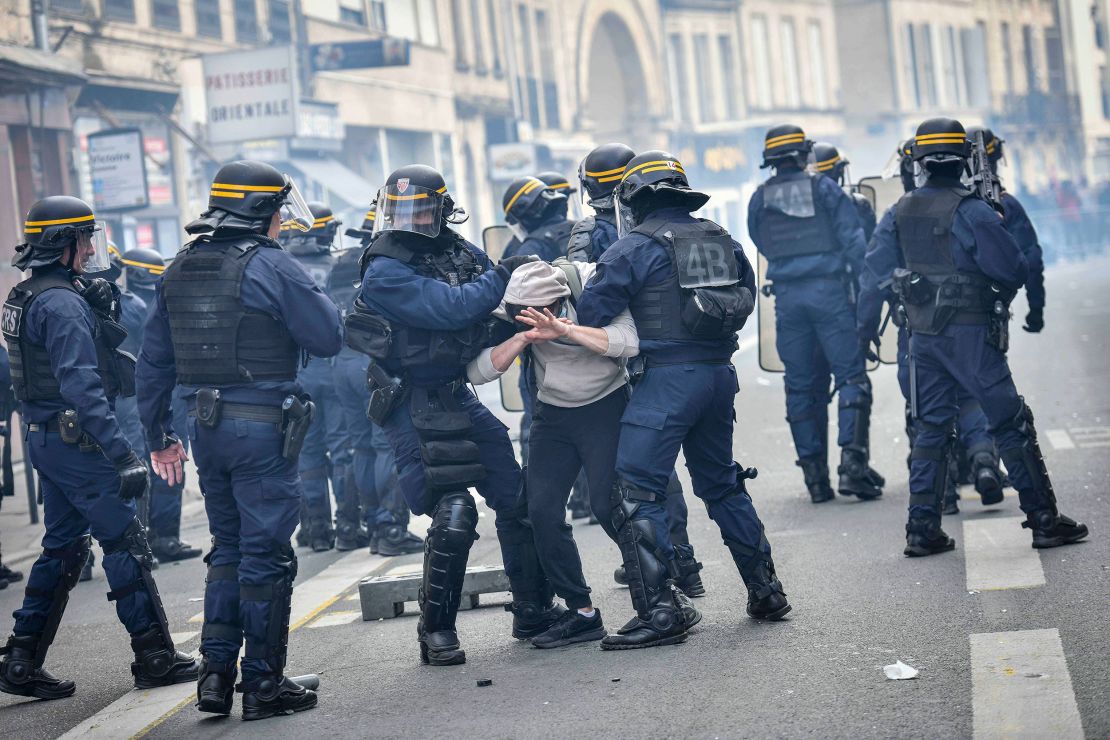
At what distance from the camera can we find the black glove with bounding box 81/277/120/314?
6195mm

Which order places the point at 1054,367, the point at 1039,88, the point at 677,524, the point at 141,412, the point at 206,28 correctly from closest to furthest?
the point at 141,412 → the point at 677,524 → the point at 1054,367 → the point at 206,28 → the point at 1039,88

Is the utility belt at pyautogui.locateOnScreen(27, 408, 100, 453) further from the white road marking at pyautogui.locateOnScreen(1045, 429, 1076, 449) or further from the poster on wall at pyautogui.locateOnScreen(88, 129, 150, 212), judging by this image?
the poster on wall at pyautogui.locateOnScreen(88, 129, 150, 212)

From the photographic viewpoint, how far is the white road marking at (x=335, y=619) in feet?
22.5

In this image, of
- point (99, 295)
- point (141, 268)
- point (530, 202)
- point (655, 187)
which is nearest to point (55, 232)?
point (99, 295)

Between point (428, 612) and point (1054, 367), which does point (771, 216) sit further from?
point (1054, 367)

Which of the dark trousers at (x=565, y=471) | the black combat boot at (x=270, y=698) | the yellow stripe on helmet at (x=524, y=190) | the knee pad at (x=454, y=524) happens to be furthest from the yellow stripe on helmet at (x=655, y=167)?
the yellow stripe on helmet at (x=524, y=190)

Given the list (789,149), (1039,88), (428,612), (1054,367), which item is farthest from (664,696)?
(1039,88)

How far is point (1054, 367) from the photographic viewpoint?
1550 cm

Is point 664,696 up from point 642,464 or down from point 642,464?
→ down

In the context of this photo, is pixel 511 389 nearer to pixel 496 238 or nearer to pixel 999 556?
pixel 496 238

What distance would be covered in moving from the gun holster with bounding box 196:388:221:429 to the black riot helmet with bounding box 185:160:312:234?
0.56 meters

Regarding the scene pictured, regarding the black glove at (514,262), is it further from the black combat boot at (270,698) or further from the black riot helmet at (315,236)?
the black riot helmet at (315,236)

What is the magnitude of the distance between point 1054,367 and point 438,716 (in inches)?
463

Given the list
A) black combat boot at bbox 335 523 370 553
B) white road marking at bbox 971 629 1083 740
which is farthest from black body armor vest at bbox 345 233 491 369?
black combat boot at bbox 335 523 370 553
